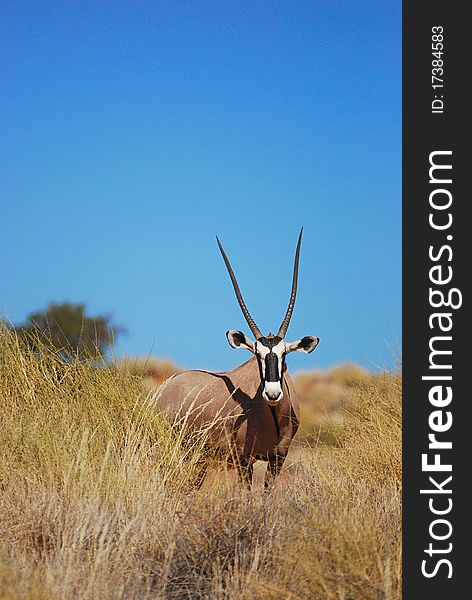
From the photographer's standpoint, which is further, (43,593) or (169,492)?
(169,492)

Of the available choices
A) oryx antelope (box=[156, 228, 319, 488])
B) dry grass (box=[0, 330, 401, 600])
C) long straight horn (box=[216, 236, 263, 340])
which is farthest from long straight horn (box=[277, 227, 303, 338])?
dry grass (box=[0, 330, 401, 600])

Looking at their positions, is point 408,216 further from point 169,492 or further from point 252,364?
point 252,364

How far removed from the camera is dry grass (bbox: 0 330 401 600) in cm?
434

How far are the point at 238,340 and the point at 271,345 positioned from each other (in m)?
0.59

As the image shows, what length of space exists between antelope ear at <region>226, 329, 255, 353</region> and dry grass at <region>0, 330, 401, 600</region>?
1015mm

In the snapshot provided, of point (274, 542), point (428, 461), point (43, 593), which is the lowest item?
point (43, 593)

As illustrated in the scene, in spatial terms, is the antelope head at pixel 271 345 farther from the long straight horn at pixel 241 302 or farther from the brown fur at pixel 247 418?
the brown fur at pixel 247 418

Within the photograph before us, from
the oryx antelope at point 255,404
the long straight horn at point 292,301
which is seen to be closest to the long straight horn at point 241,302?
the oryx antelope at point 255,404

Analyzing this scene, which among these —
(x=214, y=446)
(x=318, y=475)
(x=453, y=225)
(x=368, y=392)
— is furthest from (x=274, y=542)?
(x=368, y=392)

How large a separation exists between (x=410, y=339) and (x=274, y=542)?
1.37 metres

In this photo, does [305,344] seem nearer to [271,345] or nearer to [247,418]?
[271,345]

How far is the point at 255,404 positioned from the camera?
8461 millimetres

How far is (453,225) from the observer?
4961mm

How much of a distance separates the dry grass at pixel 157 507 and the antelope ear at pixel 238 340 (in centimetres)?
102
